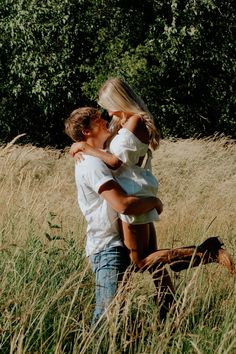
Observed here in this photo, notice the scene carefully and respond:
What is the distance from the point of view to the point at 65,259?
4387 millimetres

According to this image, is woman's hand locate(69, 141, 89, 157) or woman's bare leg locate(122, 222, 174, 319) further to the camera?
woman's hand locate(69, 141, 89, 157)

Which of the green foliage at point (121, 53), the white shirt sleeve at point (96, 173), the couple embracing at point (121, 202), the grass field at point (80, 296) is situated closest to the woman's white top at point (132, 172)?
the couple embracing at point (121, 202)

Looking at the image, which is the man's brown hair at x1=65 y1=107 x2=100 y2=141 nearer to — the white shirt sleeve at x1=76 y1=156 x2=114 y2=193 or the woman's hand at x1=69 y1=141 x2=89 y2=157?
the woman's hand at x1=69 y1=141 x2=89 y2=157

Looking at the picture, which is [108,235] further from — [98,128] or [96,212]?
[98,128]

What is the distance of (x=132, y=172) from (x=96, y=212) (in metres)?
0.28

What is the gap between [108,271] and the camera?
3.56m

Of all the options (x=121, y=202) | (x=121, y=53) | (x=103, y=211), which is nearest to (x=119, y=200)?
(x=121, y=202)

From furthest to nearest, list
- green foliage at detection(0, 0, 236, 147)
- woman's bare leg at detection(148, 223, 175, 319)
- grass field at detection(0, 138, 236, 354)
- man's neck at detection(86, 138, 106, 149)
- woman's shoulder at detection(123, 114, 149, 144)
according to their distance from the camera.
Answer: green foliage at detection(0, 0, 236, 147), man's neck at detection(86, 138, 106, 149), woman's shoulder at detection(123, 114, 149, 144), woman's bare leg at detection(148, 223, 175, 319), grass field at detection(0, 138, 236, 354)

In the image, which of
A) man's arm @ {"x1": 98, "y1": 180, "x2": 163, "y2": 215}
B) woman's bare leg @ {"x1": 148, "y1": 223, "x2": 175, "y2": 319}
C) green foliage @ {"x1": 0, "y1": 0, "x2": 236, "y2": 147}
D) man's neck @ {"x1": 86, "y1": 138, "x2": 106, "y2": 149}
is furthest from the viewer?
green foliage @ {"x1": 0, "y1": 0, "x2": 236, "y2": 147}

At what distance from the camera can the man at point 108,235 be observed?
348cm

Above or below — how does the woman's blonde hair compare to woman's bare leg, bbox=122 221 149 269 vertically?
above

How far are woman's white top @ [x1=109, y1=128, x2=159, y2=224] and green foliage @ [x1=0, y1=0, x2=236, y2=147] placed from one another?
43.3 feet

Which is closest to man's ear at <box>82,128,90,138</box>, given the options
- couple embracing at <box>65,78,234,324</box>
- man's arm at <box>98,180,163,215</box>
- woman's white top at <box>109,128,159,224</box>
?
couple embracing at <box>65,78,234,324</box>

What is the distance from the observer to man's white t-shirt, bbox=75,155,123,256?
11.7 ft
